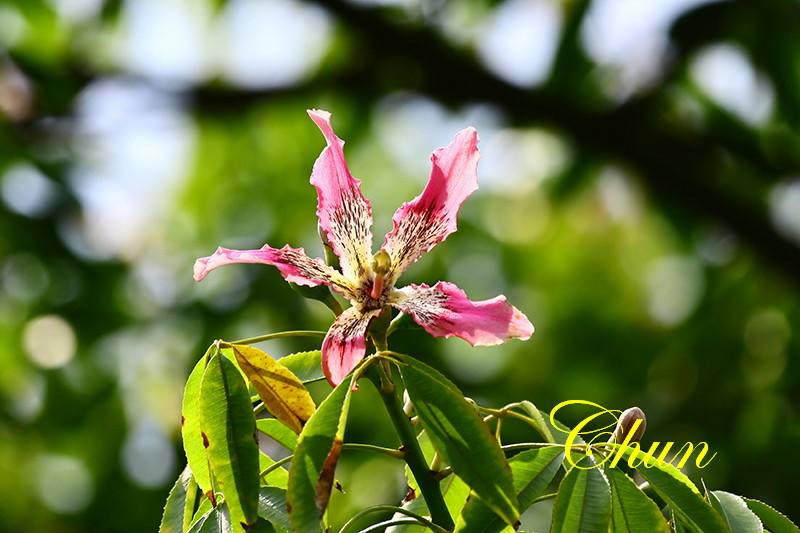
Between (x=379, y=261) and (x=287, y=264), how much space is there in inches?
3.6

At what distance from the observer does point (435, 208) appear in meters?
1.07

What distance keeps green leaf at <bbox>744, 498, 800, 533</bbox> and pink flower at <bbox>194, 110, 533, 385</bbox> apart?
29 cm

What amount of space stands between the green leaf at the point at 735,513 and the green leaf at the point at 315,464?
372mm

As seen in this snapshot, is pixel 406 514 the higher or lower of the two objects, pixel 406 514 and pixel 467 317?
the lower

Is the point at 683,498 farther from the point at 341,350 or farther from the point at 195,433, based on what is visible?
the point at 195,433

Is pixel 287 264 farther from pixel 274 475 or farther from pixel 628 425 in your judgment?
pixel 628 425

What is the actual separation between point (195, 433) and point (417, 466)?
22cm

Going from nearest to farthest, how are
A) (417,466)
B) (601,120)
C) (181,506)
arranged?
1. (417,466)
2. (181,506)
3. (601,120)

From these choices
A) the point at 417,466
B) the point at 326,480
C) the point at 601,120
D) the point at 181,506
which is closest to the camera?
the point at 326,480

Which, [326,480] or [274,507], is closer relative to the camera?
[326,480]

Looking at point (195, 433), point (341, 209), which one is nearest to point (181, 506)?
point (195, 433)

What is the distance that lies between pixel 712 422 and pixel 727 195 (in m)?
0.95

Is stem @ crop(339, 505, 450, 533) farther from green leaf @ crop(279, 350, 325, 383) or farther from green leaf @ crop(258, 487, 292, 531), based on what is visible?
green leaf @ crop(279, 350, 325, 383)

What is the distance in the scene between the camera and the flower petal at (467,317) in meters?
0.93
